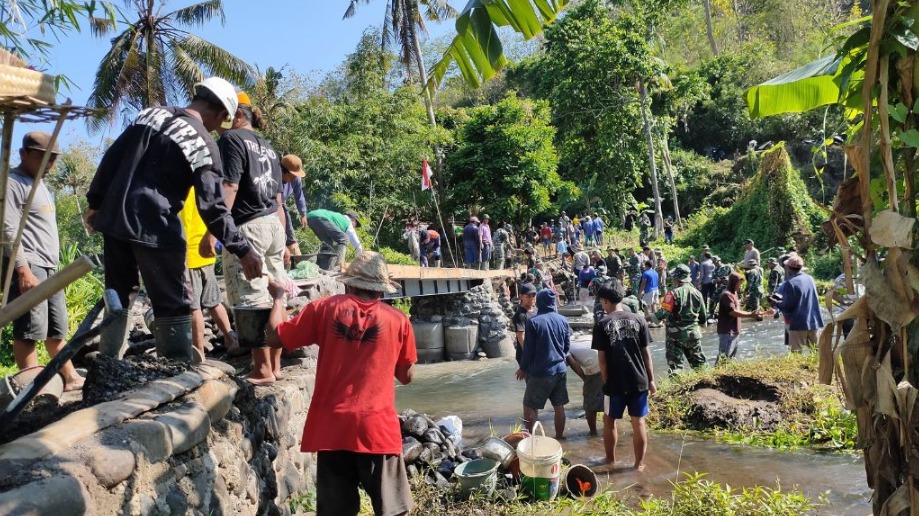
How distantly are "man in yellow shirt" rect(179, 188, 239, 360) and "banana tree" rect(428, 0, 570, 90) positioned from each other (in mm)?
2155

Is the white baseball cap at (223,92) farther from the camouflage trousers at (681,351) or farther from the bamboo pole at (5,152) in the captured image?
the camouflage trousers at (681,351)

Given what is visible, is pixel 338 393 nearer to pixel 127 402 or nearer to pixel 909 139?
pixel 127 402

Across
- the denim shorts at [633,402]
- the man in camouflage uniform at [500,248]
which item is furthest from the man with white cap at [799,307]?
the man in camouflage uniform at [500,248]

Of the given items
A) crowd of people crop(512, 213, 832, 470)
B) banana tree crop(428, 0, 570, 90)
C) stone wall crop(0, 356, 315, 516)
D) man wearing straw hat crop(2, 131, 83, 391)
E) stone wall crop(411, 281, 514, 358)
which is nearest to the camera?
stone wall crop(0, 356, 315, 516)

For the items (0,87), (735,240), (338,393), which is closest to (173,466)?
(338,393)

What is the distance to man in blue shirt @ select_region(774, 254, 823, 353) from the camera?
977 centimetres

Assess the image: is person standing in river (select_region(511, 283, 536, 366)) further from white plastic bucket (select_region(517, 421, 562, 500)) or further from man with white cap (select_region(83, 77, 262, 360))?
man with white cap (select_region(83, 77, 262, 360))

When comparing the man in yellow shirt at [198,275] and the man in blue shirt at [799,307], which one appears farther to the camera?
the man in blue shirt at [799,307]

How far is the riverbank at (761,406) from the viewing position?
7.50 m

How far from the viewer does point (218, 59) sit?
2233 cm

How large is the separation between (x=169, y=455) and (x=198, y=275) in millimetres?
2510

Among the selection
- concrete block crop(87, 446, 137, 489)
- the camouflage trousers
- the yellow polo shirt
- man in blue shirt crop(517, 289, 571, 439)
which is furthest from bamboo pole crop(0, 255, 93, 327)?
the camouflage trousers

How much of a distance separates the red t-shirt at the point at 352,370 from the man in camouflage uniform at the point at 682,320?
617 cm

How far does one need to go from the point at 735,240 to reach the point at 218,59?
22.1m
